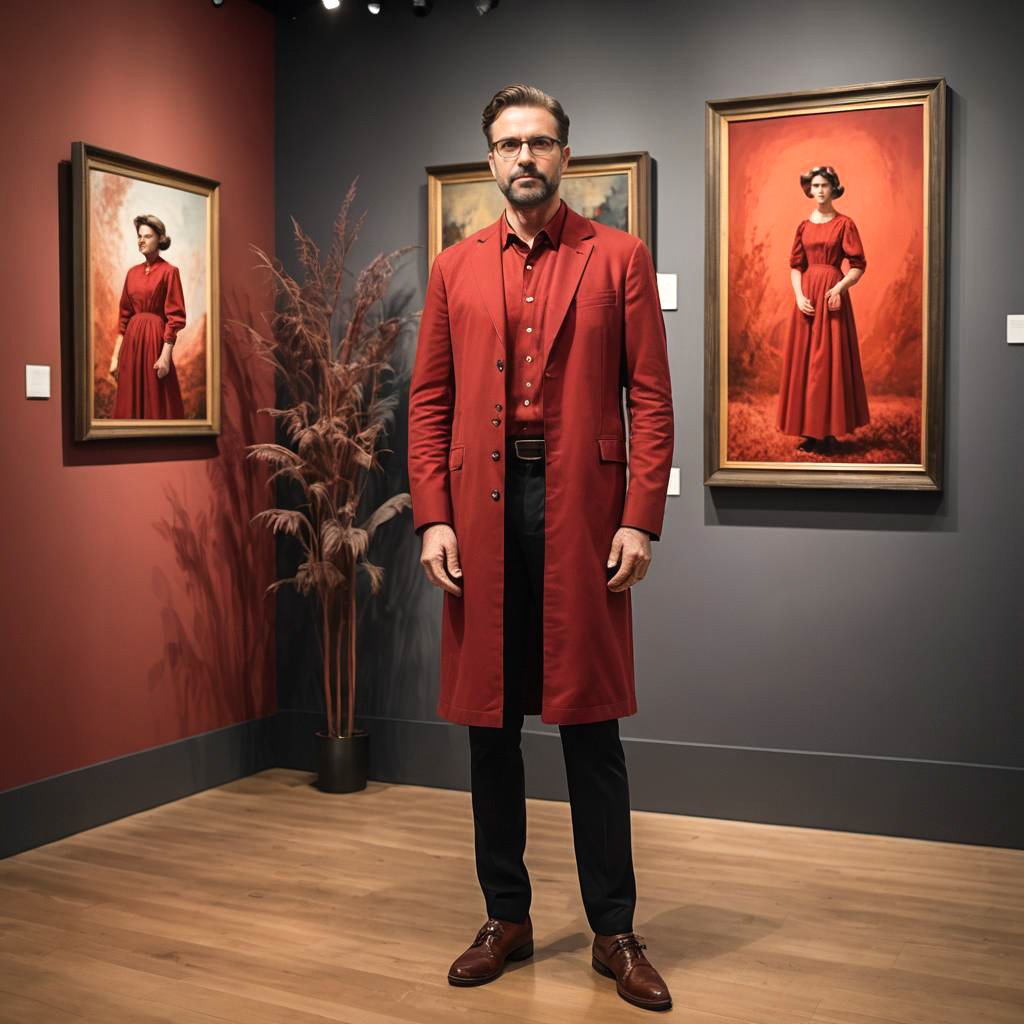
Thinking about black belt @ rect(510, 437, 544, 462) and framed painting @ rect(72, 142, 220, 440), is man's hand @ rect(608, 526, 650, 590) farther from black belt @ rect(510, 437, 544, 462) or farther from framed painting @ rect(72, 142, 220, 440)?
framed painting @ rect(72, 142, 220, 440)

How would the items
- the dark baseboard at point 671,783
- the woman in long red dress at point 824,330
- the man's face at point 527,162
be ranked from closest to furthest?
1. the man's face at point 527,162
2. the dark baseboard at point 671,783
3. the woman in long red dress at point 824,330

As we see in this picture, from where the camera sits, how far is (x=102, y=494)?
4.07 meters

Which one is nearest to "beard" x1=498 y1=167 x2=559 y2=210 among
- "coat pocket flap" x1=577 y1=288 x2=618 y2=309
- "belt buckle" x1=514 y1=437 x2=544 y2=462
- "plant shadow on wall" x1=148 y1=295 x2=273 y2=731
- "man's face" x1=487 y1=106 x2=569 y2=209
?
"man's face" x1=487 y1=106 x2=569 y2=209

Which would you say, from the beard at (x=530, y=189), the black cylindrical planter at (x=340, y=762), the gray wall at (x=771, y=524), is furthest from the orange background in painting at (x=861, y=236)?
the black cylindrical planter at (x=340, y=762)

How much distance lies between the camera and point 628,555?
2709mm

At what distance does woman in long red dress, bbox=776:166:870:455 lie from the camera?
398cm

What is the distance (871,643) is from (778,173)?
4.93ft

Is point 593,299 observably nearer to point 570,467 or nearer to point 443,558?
point 570,467

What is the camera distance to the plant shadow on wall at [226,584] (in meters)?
4.40

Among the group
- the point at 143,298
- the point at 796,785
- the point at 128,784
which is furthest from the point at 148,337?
the point at 796,785

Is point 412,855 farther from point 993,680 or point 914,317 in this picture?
point 914,317

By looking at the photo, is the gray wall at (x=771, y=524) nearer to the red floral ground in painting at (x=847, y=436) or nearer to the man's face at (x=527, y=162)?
the red floral ground in painting at (x=847, y=436)

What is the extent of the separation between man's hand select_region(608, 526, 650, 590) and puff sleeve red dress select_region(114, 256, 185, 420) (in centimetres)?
204

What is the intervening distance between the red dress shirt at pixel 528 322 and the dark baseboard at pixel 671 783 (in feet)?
6.05
